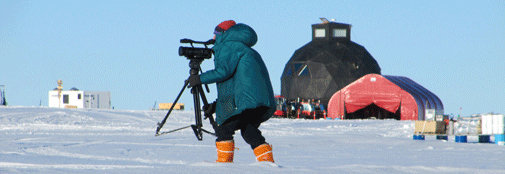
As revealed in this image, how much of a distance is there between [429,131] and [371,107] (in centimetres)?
2071

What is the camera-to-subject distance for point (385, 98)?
2789 cm

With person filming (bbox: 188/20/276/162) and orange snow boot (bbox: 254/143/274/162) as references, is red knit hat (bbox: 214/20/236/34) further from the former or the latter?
orange snow boot (bbox: 254/143/274/162)

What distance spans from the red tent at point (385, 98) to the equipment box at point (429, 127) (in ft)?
46.2

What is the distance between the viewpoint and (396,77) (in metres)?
29.5

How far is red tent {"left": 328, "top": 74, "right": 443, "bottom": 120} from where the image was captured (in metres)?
27.6

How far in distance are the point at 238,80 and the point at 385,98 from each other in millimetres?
24331

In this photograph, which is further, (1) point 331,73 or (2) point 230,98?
(1) point 331,73

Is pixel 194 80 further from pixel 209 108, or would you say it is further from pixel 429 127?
pixel 429 127

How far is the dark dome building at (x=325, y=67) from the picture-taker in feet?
124

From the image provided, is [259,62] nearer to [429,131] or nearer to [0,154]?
[0,154]

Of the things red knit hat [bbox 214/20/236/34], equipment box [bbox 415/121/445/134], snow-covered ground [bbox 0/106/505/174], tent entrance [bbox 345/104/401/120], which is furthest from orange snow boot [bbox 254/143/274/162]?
tent entrance [bbox 345/104/401/120]

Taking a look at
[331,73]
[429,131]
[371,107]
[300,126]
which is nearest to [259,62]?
[429,131]

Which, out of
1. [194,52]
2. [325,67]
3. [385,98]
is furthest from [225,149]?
[325,67]

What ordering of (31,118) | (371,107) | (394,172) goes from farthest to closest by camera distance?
(371,107), (31,118), (394,172)
